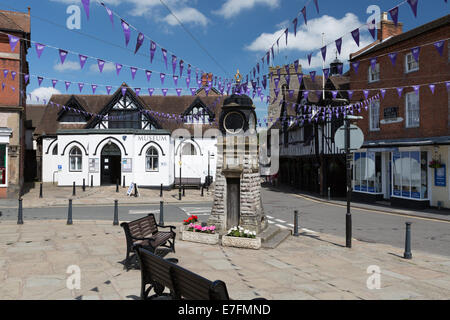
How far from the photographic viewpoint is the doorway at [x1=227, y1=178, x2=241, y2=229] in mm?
10906

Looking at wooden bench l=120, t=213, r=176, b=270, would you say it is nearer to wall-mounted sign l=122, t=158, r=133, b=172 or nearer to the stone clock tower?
the stone clock tower

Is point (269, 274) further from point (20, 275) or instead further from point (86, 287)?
point (20, 275)

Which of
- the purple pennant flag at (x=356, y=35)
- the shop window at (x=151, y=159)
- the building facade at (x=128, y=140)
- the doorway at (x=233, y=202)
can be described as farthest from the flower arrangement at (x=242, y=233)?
the shop window at (x=151, y=159)

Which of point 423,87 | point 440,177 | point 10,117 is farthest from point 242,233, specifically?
point 10,117

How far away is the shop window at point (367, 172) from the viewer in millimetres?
22109

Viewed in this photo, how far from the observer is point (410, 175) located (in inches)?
771

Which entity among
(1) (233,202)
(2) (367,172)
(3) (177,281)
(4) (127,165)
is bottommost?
(3) (177,281)

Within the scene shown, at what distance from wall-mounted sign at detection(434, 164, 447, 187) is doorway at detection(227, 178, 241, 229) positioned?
43.4ft

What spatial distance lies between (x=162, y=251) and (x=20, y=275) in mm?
3125

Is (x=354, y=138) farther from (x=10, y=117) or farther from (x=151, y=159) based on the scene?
(x=151, y=159)

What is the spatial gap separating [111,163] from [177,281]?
102ft

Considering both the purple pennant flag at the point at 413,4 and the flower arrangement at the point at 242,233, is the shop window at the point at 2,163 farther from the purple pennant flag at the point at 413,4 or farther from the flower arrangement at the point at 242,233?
the purple pennant flag at the point at 413,4

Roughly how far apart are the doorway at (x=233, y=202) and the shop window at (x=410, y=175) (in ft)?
43.2
